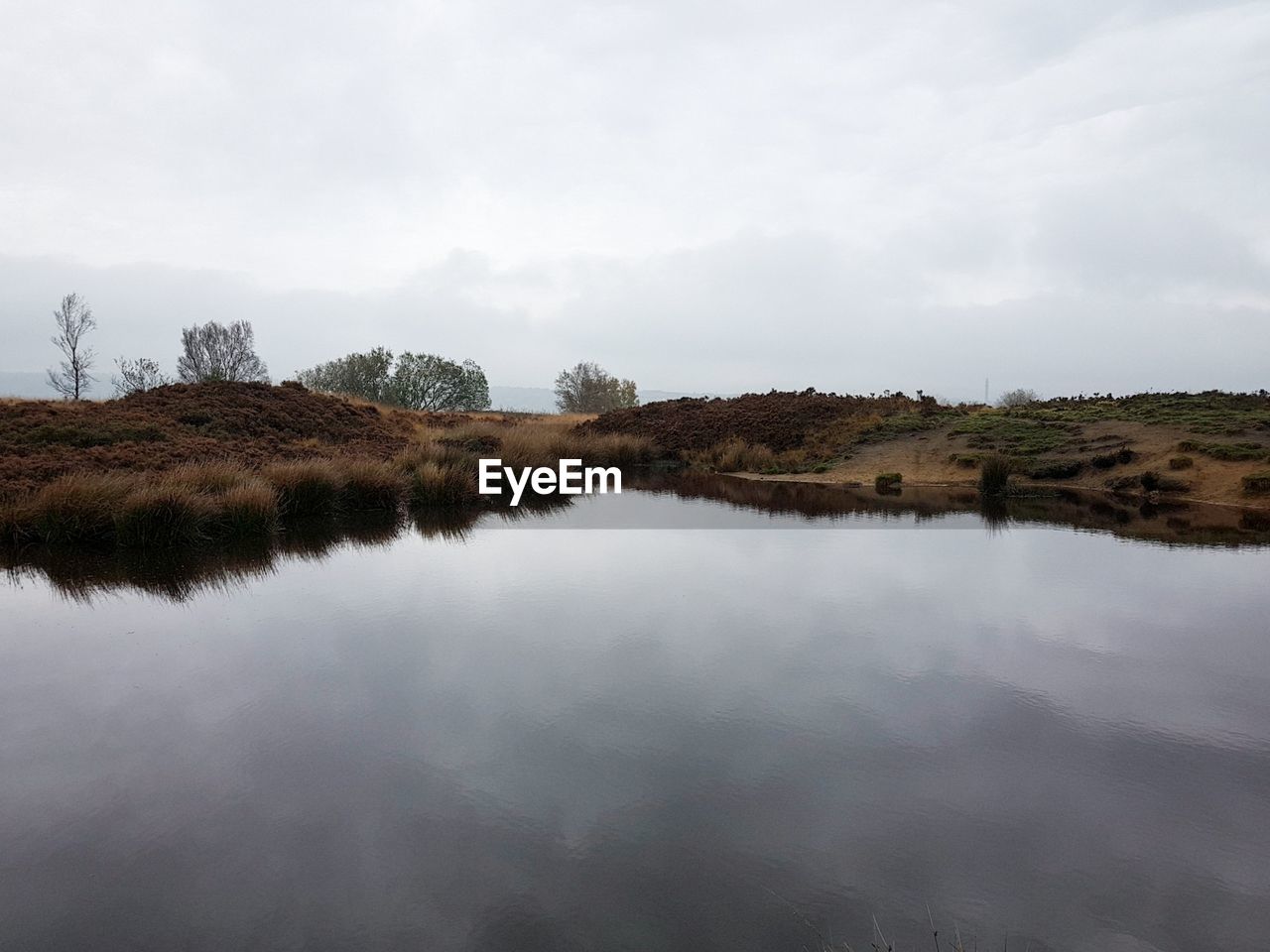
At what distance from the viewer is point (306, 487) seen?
12.9 m

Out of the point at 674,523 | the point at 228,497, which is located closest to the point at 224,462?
the point at 228,497

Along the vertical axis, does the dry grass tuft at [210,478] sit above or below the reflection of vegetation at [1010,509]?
above

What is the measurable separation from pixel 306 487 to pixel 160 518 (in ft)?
9.79

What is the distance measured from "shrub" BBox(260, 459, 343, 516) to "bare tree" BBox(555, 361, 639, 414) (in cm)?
4308

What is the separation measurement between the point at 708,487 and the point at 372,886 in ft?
52.6

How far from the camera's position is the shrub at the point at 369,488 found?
13789mm

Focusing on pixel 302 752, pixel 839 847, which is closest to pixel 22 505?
pixel 302 752

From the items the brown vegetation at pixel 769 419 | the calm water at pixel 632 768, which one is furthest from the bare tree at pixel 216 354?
the calm water at pixel 632 768

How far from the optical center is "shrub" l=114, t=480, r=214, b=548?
32.4ft

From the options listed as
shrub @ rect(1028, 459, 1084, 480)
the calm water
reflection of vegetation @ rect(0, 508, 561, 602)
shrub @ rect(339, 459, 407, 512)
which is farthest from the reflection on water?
shrub @ rect(1028, 459, 1084, 480)

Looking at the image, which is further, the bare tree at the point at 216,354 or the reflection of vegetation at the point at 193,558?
the bare tree at the point at 216,354

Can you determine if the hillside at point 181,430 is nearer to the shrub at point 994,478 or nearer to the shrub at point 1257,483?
the shrub at point 994,478

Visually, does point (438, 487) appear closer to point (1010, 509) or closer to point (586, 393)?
point (1010, 509)

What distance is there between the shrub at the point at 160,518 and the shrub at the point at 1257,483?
18.1 metres
